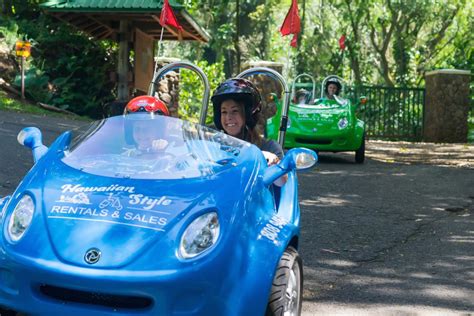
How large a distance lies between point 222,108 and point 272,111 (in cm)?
1536

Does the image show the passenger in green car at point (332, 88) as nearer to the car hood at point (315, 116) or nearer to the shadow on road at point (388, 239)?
the car hood at point (315, 116)

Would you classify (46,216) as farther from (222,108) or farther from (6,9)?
(6,9)

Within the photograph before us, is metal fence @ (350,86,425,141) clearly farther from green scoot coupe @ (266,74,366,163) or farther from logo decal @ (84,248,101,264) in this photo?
logo decal @ (84,248,101,264)

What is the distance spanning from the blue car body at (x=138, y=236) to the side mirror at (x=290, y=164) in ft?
0.12

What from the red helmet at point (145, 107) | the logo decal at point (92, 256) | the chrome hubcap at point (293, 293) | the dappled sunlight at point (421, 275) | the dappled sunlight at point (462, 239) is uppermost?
the red helmet at point (145, 107)

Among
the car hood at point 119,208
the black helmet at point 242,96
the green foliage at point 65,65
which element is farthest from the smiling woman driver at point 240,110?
the green foliage at point 65,65

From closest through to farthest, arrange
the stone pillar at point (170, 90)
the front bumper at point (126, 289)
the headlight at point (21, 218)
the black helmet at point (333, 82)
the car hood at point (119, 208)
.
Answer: the front bumper at point (126, 289)
the car hood at point (119, 208)
the headlight at point (21, 218)
the black helmet at point (333, 82)
the stone pillar at point (170, 90)

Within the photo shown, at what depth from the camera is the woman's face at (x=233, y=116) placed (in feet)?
17.4

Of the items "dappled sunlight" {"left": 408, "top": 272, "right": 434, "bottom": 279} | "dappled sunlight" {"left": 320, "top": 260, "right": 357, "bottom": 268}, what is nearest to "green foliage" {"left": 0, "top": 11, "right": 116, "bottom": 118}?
"dappled sunlight" {"left": 320, "top": 260, "right": 357, "bottom": 268}

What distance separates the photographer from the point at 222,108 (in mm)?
5332

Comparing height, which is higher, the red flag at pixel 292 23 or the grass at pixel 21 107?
the red flag at pixel 292 23

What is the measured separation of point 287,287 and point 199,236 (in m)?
0.60

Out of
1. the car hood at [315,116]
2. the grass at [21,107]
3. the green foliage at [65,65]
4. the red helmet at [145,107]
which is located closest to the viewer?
the red helmet at [145,107]

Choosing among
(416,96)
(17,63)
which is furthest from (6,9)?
(416,96)
